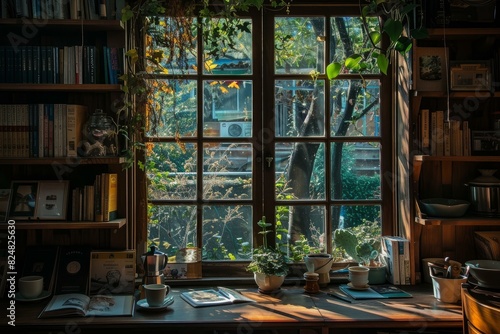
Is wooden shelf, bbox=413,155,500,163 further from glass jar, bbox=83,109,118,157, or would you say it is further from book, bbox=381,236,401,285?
glass jar, bbox=83,109,118,157

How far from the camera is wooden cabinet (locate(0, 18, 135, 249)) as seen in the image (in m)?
2.67

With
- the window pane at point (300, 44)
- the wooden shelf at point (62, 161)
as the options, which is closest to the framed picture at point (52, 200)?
the wooden shelf at point (62, 161)

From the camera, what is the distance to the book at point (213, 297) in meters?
2.61

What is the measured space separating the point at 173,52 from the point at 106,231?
3.33 ft

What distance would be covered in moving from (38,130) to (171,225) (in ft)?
2.82

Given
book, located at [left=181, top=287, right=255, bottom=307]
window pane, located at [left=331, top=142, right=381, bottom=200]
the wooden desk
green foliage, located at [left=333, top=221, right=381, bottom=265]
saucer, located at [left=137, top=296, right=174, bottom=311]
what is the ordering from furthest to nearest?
window pane, located at [left=331, top=142, right=381, bottom=200] < green foliage, located at [left=333, top=221, right=381, bottom=265] < book, located at [left=181, top=287, right=255, bottom=307] < saucer, located at [left=137, top=296, right=174, bottom=311] < the wooden desk

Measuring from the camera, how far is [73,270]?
2750mm

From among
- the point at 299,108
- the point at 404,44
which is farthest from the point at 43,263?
the point at 404,44

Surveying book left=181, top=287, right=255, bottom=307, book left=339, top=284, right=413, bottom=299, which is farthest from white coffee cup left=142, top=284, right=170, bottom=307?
book left=339, top=284, right=413, bottom=299

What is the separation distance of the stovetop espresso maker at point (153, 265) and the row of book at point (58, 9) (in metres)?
1.20

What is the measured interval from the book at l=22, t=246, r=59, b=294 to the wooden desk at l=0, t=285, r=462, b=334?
0.14m

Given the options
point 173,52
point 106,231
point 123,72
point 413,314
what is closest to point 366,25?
point 173,52

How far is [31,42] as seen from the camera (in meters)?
2.83

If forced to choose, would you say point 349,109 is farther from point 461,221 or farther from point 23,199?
point 23,199
